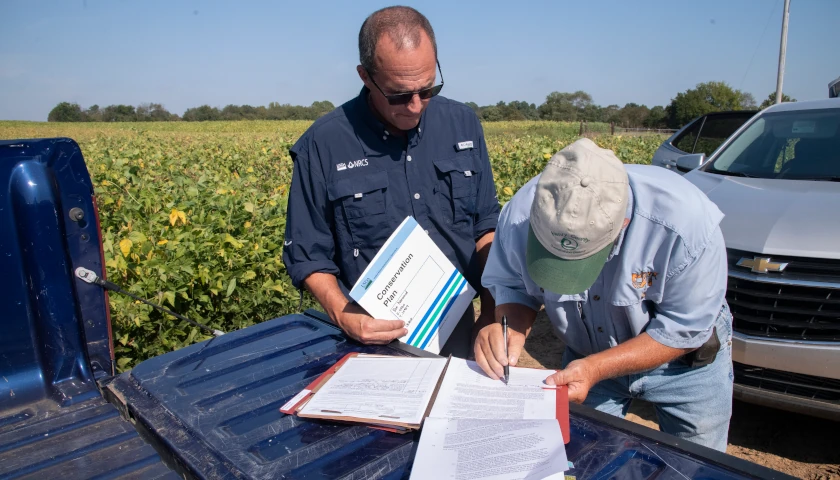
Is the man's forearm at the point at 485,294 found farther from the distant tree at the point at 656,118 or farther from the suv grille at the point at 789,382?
the distant tree at the point at 656,118

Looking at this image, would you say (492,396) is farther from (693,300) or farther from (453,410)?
(693,300)

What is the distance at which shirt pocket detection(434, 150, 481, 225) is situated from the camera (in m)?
2.37

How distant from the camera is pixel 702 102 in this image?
47312 mm

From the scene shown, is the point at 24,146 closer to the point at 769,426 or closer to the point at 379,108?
the point at 379,108

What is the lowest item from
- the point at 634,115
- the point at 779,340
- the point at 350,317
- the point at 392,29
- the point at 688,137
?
the point at 779,340

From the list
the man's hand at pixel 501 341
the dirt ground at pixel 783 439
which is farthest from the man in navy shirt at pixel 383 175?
the dirt ground at pixel 783 439

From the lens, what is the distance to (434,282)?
2174 millimetres

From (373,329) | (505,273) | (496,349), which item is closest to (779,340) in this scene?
(505,273)

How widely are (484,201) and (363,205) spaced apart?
0.57m

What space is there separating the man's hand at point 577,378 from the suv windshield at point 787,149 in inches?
Result: 109

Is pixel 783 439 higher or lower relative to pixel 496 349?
lower

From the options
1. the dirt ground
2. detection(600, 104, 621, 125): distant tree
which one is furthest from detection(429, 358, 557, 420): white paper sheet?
detection(600, 104, 621, 125): distant tree

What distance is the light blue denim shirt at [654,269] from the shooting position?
1.63 m

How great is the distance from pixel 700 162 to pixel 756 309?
1.81 meters
